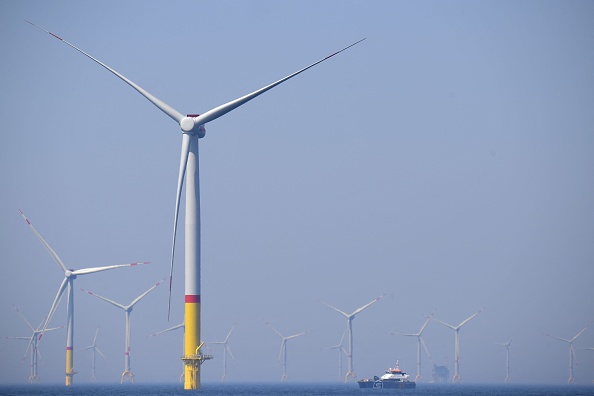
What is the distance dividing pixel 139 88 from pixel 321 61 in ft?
101

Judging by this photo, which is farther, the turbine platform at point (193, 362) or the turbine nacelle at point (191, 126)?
the turbine nacelle at point (191, 126)

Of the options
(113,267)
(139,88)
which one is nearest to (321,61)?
(139,88)

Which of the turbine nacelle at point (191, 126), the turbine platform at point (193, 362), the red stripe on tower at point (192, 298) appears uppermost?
the turbine nacelle at point (191, 126)

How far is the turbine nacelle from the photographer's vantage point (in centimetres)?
13412

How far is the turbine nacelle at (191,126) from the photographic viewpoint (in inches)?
5281

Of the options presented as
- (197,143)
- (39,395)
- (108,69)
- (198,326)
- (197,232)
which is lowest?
(39,395)

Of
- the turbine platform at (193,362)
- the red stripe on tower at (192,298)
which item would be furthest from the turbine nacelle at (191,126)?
the turbine platform at (193,362)

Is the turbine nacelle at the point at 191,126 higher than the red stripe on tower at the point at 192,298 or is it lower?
higher

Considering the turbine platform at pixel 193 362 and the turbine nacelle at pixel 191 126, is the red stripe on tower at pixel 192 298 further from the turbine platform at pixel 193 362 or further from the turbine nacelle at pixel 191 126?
the turbine nacelle at pixel 191 126

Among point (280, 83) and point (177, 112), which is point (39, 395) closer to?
point (177, 112)

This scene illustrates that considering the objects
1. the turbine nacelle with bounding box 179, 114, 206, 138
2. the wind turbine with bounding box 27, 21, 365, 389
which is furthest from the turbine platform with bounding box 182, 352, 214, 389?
the turbine nacelle with bounding box 179, 114, 206, 138

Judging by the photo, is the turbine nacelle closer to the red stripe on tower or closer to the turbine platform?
the red stripe on tower

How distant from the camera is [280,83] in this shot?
130 metres

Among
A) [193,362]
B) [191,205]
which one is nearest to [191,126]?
[191,205]
